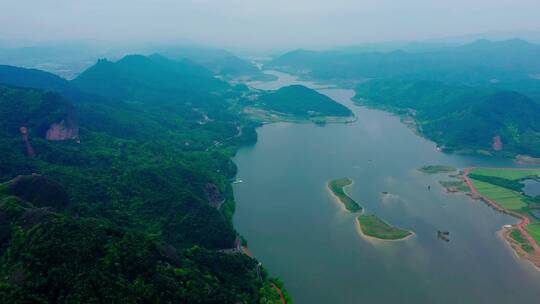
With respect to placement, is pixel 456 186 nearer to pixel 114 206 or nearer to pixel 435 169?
pixel 435 169

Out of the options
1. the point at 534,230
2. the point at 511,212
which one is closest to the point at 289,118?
the point at 511,212

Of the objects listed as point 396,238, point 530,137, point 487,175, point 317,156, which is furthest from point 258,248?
point 530,137

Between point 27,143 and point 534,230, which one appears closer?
point 534,230

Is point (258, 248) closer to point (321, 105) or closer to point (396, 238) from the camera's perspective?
point (396, 238)

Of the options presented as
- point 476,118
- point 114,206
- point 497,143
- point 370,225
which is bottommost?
point 497,143

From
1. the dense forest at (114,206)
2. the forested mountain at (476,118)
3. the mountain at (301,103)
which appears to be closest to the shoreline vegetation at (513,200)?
the forested mountain at (476,118)
